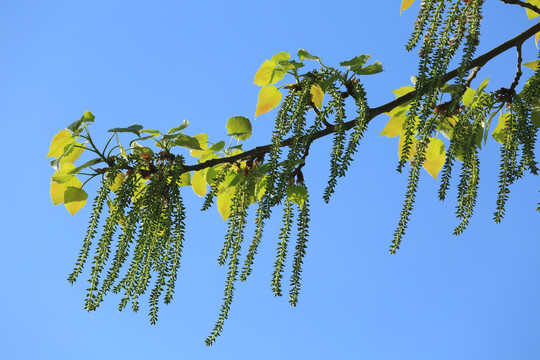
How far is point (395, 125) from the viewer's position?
1.73 m

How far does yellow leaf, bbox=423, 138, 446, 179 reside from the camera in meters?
1.76

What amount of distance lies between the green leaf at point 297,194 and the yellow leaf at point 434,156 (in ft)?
1.74

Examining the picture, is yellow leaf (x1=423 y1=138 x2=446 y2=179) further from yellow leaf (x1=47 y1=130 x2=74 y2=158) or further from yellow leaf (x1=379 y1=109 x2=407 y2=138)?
yellow leaf (x1=47 y1=130 x2=74 y2=158)

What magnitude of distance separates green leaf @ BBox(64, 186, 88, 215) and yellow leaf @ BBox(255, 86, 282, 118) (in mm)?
565

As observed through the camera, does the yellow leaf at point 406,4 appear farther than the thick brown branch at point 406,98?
Yes

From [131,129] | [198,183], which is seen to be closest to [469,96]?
[198,183]

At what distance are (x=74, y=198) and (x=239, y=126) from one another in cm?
53

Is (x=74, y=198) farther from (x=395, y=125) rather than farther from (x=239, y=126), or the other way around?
(x=395, y=125)

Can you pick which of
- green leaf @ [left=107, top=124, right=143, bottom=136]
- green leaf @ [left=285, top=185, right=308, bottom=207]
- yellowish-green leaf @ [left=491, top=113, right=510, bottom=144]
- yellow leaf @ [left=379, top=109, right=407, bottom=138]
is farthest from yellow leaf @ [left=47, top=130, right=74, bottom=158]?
yellowish-green leaf @ [left=491, top=113, right=510, bottom=144]

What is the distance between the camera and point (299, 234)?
4.46 ft

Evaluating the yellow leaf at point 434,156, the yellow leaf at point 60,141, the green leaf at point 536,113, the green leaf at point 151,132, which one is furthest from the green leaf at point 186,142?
the green leaf at point 536,113

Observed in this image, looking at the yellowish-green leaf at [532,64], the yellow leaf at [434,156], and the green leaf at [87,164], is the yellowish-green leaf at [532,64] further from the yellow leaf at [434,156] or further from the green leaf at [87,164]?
the green leaf at [87,164]

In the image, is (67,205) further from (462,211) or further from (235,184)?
(462,211)

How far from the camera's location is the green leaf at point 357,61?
4.77 feet
